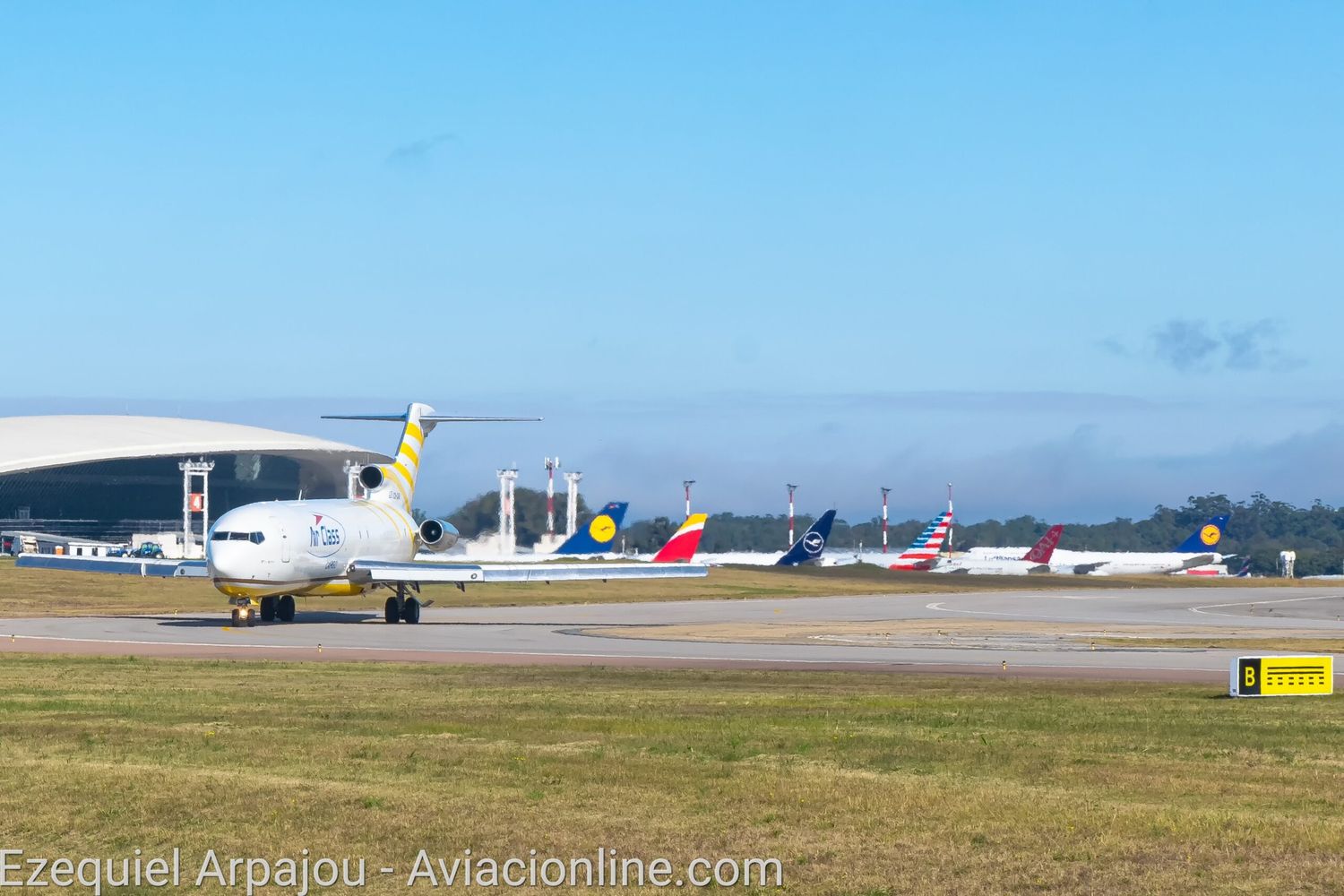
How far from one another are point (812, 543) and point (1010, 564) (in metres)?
16.7

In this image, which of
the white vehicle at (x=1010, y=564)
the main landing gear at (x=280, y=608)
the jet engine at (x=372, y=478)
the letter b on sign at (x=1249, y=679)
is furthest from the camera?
the white vehicle at (x=1010, y=564)

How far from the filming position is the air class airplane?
4506 centimetres

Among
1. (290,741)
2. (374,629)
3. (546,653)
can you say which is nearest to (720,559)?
(374,629)

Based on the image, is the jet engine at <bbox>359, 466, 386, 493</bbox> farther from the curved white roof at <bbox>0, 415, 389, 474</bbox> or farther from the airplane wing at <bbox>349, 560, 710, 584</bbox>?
the curved white roof at <bbox>0, 415, 389, 474</bbox>

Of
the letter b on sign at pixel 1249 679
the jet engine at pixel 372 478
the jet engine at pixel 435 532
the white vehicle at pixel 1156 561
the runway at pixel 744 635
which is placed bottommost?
the white vehicle at pixel 1156 561

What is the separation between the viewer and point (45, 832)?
521 inches

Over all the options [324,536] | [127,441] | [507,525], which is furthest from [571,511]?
[324,536]

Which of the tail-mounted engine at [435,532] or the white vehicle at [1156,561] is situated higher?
the tail-mounted engine at [435,532]

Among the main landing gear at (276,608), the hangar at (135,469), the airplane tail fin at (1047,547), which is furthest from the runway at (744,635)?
the hangar at (135,469)

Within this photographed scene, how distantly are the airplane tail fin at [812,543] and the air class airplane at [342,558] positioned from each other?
56.6 meters

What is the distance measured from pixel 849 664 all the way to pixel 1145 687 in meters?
7.08

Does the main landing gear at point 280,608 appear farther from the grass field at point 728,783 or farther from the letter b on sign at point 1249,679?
the letter b on sign at point 1249,679

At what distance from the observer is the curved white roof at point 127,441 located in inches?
5645

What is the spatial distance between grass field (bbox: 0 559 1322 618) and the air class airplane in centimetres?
626
